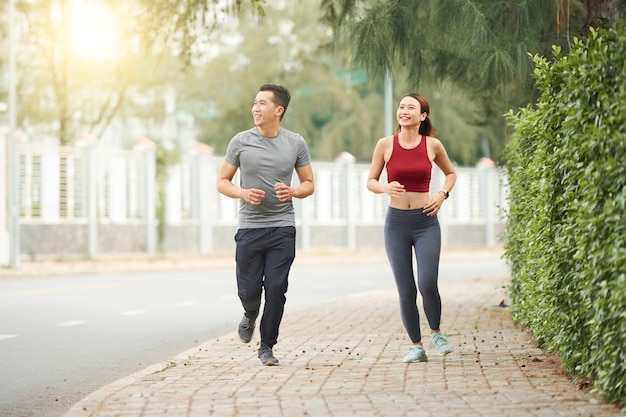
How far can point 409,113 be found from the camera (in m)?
8.92

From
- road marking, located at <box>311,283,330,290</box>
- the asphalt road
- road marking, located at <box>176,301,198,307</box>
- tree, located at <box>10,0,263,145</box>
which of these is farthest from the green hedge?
tree, located at <box>10,0,263,145</box>

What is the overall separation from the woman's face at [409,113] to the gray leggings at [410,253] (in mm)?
656

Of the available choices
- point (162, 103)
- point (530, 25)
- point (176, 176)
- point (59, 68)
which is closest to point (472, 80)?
point (530, 25)

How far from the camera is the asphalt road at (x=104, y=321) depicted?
9164mm

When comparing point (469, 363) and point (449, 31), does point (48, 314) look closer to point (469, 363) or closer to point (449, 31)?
point (449, 31)

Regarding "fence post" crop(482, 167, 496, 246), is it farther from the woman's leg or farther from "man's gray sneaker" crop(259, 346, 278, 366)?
"man's gray sneaker" crop(259, 346, 278, 366)

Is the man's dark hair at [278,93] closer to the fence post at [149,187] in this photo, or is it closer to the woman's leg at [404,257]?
the woman's leg at [404,257]

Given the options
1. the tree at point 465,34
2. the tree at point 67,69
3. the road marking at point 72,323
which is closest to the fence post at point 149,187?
the tree at point 67,69

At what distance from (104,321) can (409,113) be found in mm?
6736

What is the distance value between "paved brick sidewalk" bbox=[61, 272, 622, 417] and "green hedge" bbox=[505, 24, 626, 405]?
11.5 inches

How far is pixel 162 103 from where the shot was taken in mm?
43531

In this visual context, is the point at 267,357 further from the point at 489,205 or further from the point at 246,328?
the point at 489,205

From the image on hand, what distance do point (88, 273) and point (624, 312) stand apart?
21.8m

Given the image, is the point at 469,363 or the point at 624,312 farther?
the point at 469,363
